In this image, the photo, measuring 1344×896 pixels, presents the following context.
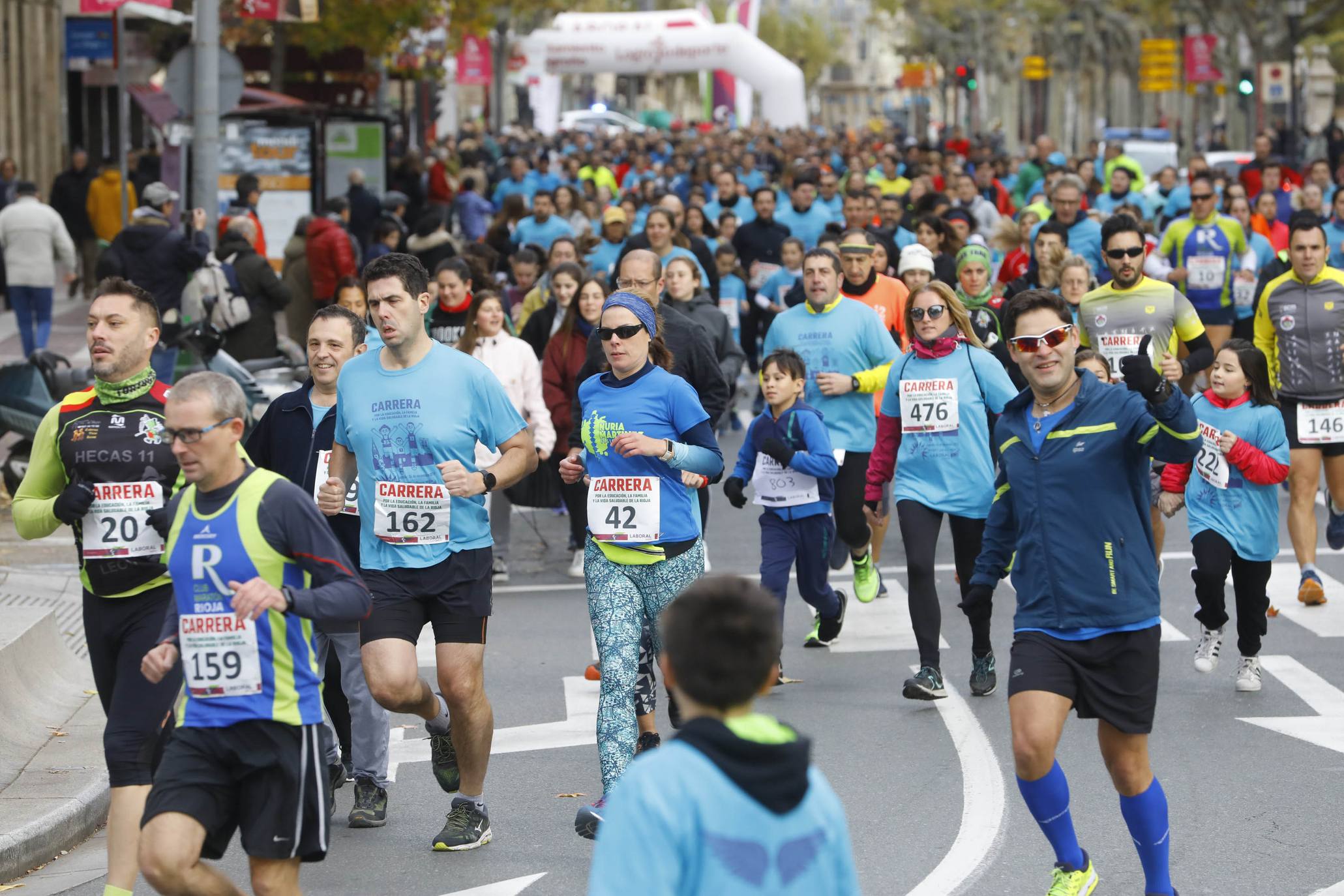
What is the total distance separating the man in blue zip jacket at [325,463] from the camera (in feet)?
23.4

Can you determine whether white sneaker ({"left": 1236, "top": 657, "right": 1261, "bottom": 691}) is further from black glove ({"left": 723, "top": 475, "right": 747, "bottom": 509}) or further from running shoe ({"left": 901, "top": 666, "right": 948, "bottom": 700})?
black glove ({"left": 723, "top": 475, "right": 747, "bottom": 509})

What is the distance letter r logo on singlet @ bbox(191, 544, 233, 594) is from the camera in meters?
5.08

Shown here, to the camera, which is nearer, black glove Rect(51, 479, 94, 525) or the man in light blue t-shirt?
black glove Rect(51, 479, 94, 525)

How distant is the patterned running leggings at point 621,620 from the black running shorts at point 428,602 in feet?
1.81

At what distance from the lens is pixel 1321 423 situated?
1109 cm

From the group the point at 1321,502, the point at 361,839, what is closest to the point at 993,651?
the point at 361,839

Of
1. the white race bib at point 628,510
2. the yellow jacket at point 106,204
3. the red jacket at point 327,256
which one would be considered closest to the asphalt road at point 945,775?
the white race bib at point 628,510

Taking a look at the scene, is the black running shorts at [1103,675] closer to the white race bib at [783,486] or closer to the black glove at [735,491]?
the black glove at [735,491]

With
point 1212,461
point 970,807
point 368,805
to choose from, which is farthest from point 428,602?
point 1212,461

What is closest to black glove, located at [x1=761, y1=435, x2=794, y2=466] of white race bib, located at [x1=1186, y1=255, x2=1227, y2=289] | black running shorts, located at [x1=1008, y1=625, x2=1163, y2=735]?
black running shorts, located at [x1=1008, y1=625, x2=1163, y2=735]

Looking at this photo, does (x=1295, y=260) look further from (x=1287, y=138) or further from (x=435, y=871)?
(x=1287, y=138)

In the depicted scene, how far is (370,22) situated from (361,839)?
24857mm

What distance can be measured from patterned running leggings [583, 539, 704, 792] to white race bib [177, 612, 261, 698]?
1947 mm

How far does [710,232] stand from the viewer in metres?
20.5
